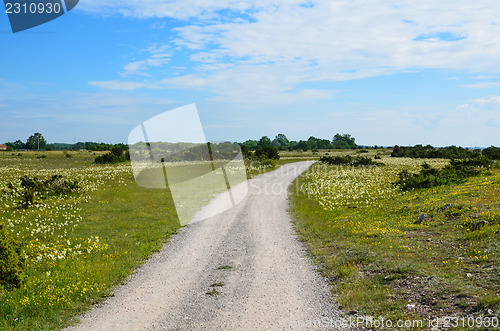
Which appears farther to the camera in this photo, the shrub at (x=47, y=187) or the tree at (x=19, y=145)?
the tree at (x=19, y=145)

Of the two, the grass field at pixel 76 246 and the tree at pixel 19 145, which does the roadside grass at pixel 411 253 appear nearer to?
the grass field at pixel 76 246

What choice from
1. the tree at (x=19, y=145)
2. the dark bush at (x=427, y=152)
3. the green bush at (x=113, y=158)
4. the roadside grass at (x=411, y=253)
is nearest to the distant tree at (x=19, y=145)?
the tree at (x=19, y=145)

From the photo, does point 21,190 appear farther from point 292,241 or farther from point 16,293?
point 292,241

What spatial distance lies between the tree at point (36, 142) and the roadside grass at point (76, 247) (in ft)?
636

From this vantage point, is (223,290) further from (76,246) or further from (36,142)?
(36,142)

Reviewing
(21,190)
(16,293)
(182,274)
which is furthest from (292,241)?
(21,190)

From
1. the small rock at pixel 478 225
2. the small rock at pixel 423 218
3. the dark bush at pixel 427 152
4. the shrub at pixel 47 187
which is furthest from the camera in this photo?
the dark bush at pixel 427 152

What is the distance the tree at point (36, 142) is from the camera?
19038 centimetres

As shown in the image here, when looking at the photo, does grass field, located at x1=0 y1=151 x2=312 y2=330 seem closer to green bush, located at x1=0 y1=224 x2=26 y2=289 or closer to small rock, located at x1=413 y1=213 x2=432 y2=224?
green bush, located at x1=0 y1=224 x2=26 y2=289

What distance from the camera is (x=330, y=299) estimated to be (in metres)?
8.91

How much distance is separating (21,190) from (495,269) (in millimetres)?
33685

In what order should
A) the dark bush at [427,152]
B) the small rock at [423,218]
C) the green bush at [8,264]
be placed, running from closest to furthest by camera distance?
the green bush at [8,264] → the small rock at [423,218] → the dark bush at [427,152]

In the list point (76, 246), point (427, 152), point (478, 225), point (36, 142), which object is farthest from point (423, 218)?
point (36, 142)

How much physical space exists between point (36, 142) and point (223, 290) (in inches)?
8687
